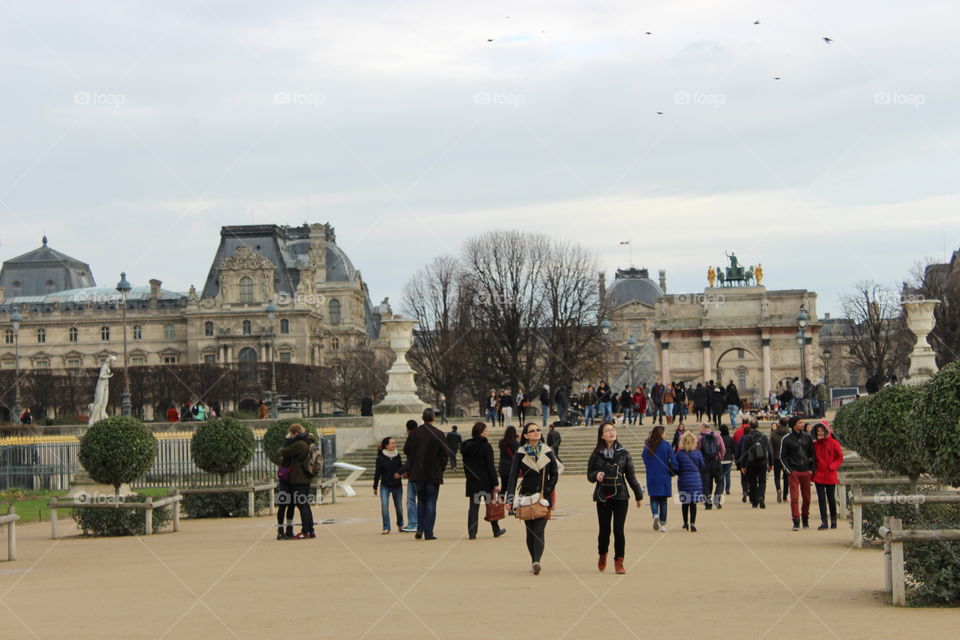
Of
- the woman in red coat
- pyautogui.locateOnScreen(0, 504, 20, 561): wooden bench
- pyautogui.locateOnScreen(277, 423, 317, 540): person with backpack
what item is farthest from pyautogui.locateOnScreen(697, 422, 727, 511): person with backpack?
pyautogui.locateOnScreen(0, 504, 20, 561): wooden bench

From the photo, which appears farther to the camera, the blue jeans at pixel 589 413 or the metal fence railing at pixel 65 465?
the blue jeans at pixel 589 413

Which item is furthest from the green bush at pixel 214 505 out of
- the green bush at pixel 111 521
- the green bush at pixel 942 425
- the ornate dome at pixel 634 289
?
the ornate dome at pixel 634 289

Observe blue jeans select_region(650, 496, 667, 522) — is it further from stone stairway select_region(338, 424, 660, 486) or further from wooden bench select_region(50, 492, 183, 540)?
stone stairway select_region(338, 424, 660, 486)

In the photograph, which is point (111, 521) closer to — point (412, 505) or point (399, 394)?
point (412, 505)

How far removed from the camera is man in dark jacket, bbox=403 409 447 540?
16.7 m

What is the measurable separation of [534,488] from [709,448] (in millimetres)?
9179

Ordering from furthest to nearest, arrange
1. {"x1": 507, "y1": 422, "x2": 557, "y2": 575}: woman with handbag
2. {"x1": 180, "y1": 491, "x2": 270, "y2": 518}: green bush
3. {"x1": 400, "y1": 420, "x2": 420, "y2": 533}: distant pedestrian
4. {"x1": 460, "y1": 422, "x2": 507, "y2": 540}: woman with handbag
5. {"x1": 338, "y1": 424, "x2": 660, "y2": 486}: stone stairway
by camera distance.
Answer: {"x1": 338, "y1": 424, "x2": 660, "y2": 486}: stone stairway < {"x1": 180, "y1": 491, "x2": 270, "y2": 518}: green bush < {"x1": 400, "y1": 420, "x2": 420, "y2": 533}: distant pedestrian < {"x1": 460, "y1": 422, "x2": 507, "y2": 540}: woman with handbag < {"x1": 507, "y1": 422, "x2": 557, "y2": 575}: woman with handbag

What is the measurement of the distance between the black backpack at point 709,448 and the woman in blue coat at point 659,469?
429 cm

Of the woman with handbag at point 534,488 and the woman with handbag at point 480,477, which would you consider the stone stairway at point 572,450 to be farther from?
the woman with handbag at point 534,488

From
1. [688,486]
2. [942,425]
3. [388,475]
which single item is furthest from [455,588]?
[688,486]

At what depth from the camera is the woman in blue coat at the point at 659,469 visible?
1705 centimetres

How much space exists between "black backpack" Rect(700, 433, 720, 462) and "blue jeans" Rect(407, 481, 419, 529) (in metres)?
5.75

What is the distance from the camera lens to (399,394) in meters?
39.3

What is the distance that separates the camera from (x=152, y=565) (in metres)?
14.6
